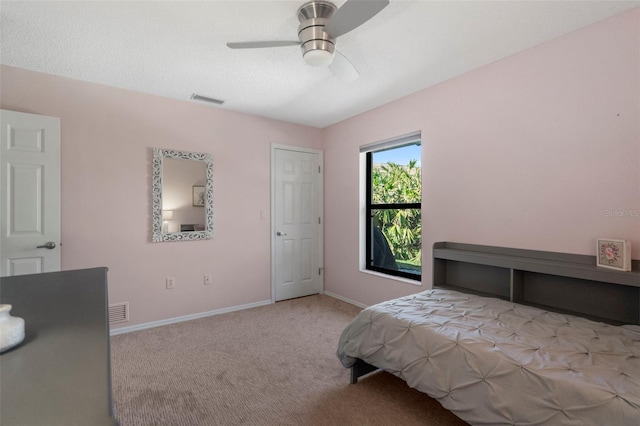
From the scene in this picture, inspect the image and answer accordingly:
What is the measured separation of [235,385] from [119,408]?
2.22ft

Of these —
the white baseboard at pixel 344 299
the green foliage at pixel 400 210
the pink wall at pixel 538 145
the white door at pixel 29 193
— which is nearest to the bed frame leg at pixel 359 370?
the pink wall at pixel 538 145

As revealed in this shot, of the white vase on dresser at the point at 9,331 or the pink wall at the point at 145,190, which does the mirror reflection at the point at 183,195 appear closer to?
the pink wall at the point at 145,190

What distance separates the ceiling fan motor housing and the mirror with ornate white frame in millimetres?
2060

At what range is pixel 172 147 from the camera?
3230 millimetres

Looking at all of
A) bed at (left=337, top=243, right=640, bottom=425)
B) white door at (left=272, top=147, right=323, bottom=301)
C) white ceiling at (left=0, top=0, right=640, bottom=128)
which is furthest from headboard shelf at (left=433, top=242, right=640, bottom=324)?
white door at (left=272, top=147, right=323, bottom=301)

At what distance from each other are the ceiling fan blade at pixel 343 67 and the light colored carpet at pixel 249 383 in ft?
7.03

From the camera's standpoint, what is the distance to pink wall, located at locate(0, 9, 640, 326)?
1937 mm

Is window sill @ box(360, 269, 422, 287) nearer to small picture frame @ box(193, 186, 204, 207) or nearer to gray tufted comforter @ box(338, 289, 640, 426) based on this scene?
gray tufted comforter @ box(338, 289, 640, 426)

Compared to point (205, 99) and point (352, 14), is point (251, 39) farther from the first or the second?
point (205, 99)

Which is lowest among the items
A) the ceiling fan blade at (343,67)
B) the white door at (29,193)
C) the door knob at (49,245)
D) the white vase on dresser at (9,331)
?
the white vase on dresser at (9,331)

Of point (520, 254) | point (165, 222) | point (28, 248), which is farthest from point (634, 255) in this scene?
point (28, 248)

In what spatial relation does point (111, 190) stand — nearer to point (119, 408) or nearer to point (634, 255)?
point (119, 408)

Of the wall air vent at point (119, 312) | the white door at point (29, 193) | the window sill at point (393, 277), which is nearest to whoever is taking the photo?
the white door at point (29, 193)

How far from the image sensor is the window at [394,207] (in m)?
3.24
